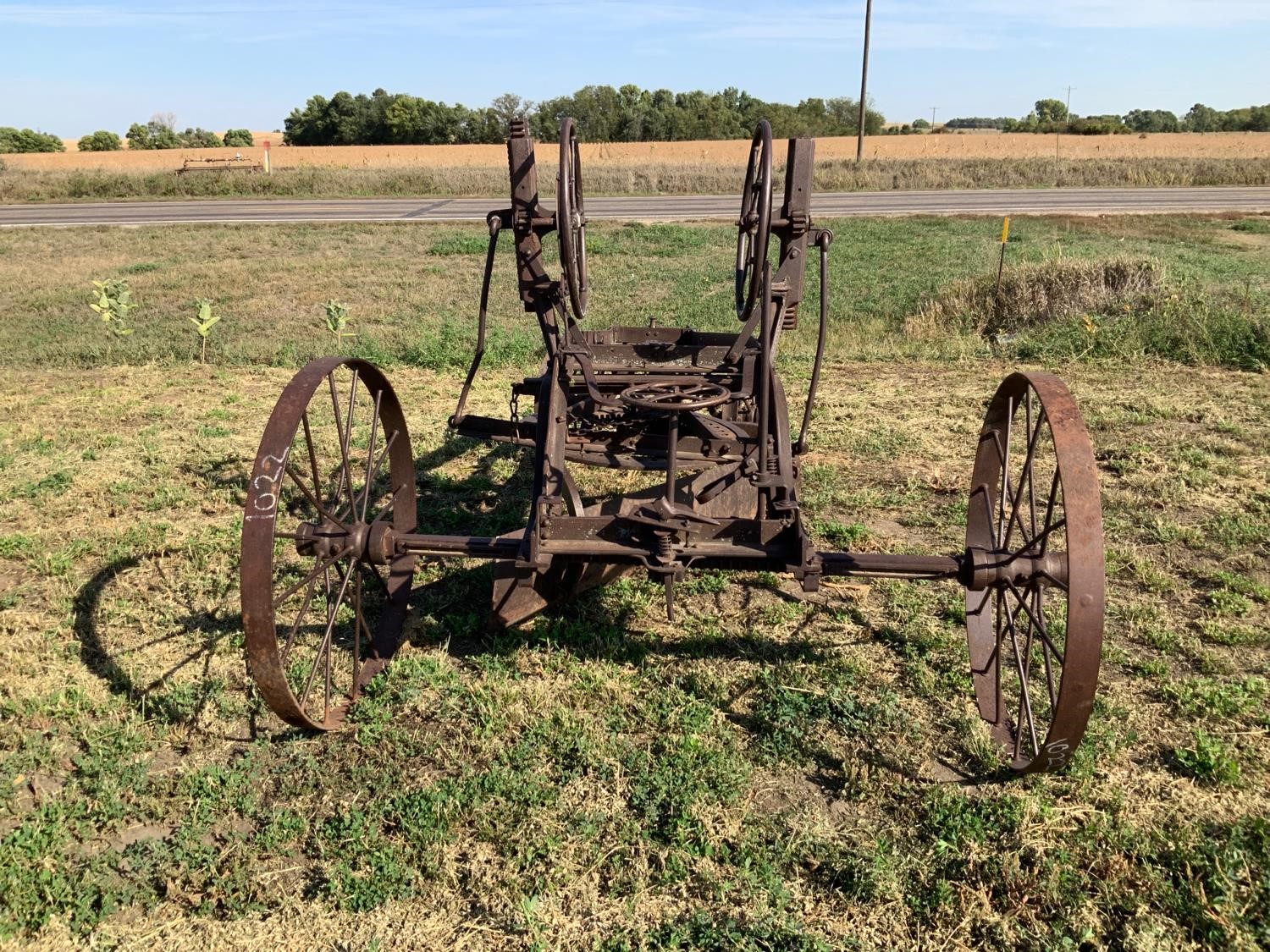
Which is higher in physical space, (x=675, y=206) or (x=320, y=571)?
(x=675, y=206)

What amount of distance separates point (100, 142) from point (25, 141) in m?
4.13

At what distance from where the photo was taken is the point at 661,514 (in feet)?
10.5

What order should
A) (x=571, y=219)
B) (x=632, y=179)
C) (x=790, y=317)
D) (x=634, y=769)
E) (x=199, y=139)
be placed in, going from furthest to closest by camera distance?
(x=199, y=139) < (x=632, y=179) < (x=790, y=317) < (x=571, y=219) < (x=634, y=769)

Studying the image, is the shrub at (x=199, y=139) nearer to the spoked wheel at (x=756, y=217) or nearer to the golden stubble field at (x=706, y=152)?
the golden stubble field at (x=706, y=152)

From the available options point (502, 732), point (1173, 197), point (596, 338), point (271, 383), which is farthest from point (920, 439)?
point (1173, 197)

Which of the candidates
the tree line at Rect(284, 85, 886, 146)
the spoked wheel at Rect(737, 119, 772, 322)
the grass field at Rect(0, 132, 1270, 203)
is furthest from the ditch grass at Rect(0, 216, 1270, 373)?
the tree line at Rect(284, 85, 886, 146)

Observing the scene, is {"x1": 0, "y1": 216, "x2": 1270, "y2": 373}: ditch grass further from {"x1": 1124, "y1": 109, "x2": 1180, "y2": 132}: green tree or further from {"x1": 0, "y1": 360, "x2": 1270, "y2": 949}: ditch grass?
{"x1": 1124, "y1": 109, "x2": 1180, "y2": 132}: green tree

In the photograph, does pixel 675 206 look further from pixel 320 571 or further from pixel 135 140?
pixel 135 140

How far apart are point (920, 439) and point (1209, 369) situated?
11.8 ft

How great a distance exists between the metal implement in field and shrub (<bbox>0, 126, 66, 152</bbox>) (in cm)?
6218

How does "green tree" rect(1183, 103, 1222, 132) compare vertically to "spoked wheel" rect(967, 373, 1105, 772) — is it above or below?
above

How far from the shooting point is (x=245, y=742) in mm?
3330

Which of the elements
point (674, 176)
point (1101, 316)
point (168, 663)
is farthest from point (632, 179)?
point (168, 663)

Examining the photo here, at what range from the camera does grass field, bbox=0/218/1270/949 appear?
2578 mm
